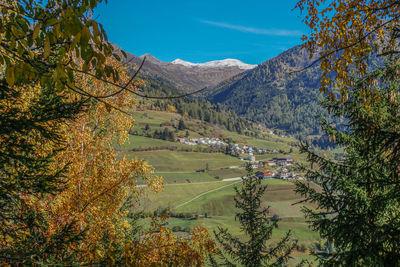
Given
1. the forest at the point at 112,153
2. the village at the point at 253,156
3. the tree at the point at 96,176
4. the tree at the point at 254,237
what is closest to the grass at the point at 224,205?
the village at the point at 253,156

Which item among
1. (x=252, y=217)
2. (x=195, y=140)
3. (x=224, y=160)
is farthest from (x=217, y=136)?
(x=252, y=217)

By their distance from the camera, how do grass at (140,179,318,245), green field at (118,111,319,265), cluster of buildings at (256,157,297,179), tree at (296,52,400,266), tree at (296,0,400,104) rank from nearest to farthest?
tree at (296,0,400,104)
tree at (296,52,400,266)
grass at (140,179,318,245)
green field at (118,111,319,265)
cluster of buildings at (256,157,297,179)

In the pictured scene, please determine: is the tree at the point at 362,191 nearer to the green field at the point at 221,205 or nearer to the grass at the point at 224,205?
the green field at the point at 221,205

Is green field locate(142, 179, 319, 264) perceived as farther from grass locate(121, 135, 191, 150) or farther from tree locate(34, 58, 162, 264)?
tree locate(34, 58, 162, 264)

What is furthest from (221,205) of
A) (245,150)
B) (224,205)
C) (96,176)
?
(245,150)

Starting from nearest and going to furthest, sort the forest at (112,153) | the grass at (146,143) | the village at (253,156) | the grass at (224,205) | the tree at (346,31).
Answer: the forest at (112,153) → the tree at (346,31) → the grass at (224,205) → the grass at (146,143) → the village at (253,156)

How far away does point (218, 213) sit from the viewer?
74.8 m

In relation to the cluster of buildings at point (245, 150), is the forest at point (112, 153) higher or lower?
higher

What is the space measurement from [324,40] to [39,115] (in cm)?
585

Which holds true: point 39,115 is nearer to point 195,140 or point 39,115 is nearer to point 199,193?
point 199,193

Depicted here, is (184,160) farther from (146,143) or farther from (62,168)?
(62,168)

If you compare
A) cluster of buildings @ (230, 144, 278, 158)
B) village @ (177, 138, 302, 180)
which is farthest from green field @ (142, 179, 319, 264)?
cluster of buildings @ (230, 144, 278, 158)

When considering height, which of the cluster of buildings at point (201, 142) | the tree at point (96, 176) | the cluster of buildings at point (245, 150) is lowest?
the cluster of buildings at point (245, 150)

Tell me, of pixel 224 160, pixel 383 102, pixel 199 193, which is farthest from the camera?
pixel 224 160
